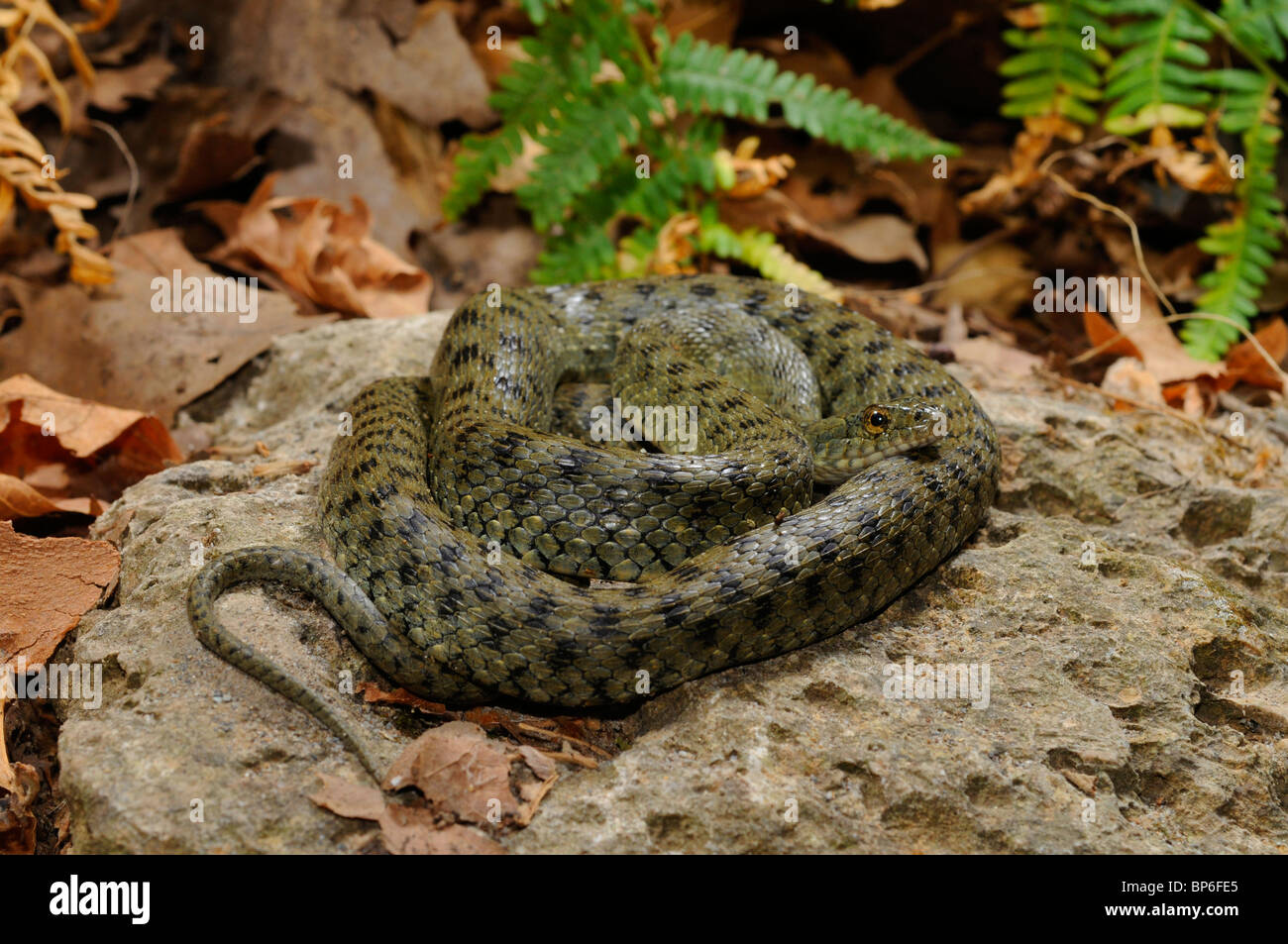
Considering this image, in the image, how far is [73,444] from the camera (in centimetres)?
696

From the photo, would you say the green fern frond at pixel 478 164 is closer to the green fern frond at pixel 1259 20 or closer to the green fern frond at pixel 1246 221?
the green fern frond at pixel 1246 221

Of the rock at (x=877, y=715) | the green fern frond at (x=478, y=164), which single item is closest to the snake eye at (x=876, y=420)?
the rock at (x=877, y=715)

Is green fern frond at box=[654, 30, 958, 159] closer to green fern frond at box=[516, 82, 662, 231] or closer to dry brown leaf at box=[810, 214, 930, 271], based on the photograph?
green fern frond at box=[516, 82, 662, 231]

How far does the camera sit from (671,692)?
521cm

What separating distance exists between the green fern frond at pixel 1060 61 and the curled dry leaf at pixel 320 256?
5733 mm

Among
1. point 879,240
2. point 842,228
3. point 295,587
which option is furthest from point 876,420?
point 842,228

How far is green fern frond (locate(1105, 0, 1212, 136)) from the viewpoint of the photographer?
9477 mm

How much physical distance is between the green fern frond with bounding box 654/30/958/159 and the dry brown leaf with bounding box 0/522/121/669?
19.7ft

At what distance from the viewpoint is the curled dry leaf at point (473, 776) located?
4.52 metres

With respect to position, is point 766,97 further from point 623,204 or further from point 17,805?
point 17,805

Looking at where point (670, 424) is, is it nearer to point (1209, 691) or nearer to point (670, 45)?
point (1209, 691)

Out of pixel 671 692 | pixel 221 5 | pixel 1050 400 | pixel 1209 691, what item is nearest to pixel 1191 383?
pixel 1050 400

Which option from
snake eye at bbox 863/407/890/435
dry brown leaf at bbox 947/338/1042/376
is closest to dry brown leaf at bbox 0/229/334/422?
snake eye at bbox 863/407/890/435

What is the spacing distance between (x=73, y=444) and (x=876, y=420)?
16.4 feet
